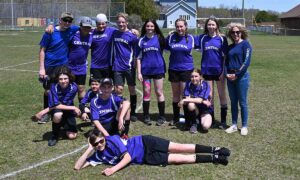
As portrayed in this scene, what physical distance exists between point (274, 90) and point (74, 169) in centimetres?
723

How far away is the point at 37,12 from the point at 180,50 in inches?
2145

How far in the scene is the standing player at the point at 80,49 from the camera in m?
7.05

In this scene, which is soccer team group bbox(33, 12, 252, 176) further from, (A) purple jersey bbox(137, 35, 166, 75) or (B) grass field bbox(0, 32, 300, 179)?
(B) grass field bbox(0, 32, 300, 179)

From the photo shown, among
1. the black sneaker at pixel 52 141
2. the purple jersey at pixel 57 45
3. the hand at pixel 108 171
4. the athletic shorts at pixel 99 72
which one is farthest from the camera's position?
the athletic shorts at pixel 99 72

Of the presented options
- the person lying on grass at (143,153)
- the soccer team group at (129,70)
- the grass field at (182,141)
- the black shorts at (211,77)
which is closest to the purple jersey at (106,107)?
the soccer team group at (129,70)

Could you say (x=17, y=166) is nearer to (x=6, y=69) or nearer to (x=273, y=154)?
(x=273, y=154)

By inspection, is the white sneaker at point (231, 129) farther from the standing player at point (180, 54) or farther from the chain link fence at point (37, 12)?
the chain link fence at point (37, 12)

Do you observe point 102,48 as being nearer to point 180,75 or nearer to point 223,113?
point 180,75

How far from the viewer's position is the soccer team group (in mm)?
6363

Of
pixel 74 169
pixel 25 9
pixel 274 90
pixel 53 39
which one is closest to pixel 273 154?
pixel 74 169

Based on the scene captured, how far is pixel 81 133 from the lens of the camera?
689 centimetres

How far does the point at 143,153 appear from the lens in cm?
529

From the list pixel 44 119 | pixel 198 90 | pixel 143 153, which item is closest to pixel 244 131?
pixel 198 90

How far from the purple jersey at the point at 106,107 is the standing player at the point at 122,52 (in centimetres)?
89
